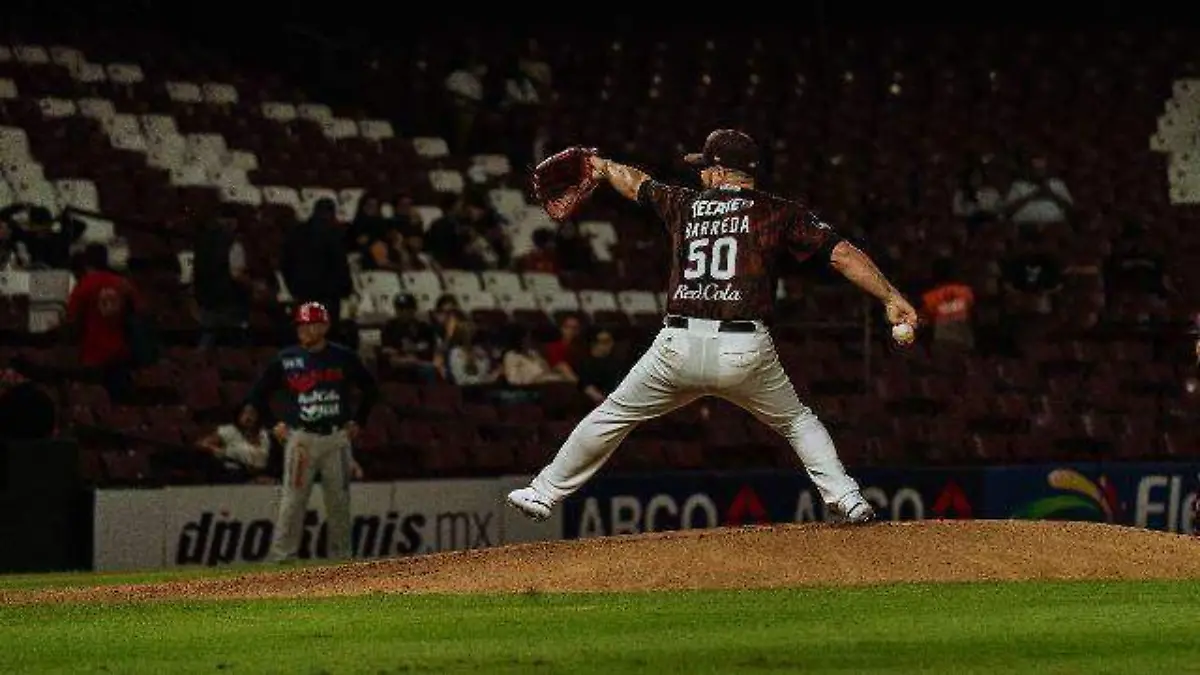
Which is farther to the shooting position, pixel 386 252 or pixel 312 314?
pixel 386 252

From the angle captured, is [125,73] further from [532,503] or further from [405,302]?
[532,503]

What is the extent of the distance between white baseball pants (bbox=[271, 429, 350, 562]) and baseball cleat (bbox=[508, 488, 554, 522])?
482cm

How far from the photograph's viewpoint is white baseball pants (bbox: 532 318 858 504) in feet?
40.1

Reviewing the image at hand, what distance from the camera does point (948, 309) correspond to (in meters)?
23.5

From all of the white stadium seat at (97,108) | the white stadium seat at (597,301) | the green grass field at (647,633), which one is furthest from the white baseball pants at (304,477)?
the white stadium seat at (97,108)

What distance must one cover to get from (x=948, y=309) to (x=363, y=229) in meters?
5.29

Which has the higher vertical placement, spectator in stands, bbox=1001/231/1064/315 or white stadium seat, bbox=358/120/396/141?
white stadium seat, bbox=358/120/396/141

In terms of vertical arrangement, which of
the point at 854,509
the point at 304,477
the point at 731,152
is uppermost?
the point at 731,152

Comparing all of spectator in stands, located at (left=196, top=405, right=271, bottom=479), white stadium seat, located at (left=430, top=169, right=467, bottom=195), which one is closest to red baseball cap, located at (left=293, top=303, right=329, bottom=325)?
spectator in stands, located at (left=196, top=405, right=271, bottom=479)

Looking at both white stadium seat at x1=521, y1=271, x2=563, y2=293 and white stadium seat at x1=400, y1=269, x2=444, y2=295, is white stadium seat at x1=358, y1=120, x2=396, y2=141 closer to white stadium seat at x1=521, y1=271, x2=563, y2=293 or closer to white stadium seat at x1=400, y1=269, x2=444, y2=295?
white stadium seat at x1=521, y1=271, x2=563, y2=293

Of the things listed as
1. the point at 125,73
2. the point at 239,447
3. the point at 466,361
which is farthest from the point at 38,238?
the point at 125,73

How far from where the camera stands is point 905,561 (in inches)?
489

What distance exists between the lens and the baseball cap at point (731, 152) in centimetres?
1252

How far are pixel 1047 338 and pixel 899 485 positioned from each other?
4.14m
